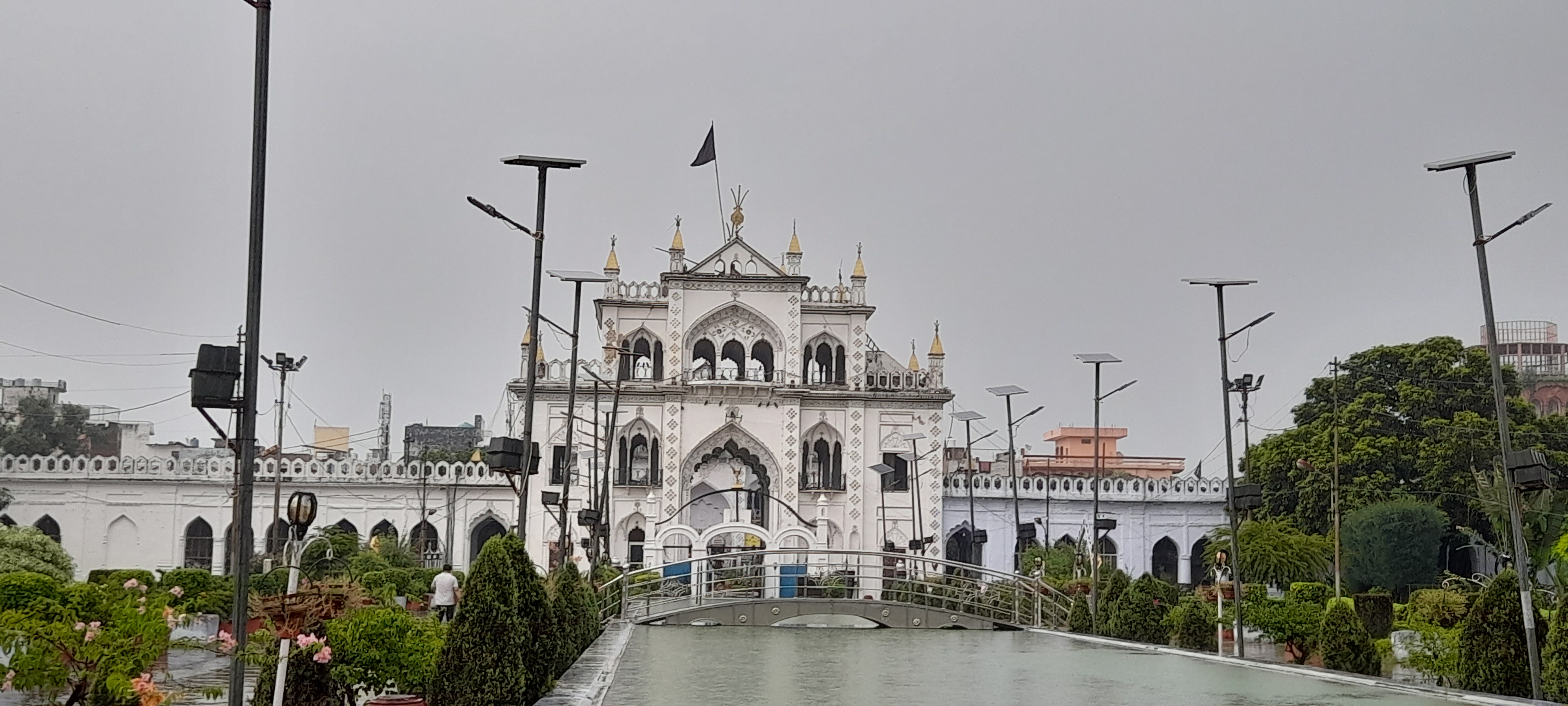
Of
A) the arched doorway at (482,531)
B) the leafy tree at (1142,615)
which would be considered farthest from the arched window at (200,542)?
the leafy tree at (1142,615)

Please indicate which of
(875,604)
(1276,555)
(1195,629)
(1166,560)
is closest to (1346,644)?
(1195,629)

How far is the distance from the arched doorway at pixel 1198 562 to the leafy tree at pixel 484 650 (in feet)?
138

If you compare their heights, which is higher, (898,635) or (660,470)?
(660,470)

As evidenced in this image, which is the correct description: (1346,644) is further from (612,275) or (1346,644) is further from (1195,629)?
(612,275)

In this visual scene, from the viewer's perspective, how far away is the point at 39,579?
54.8 ft

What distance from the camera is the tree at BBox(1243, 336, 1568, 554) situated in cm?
4481

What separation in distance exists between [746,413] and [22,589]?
30.7 m

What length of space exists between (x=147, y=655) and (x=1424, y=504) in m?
39.2

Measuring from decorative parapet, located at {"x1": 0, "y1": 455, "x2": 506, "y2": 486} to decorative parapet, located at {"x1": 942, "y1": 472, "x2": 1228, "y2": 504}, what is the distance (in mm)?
15762

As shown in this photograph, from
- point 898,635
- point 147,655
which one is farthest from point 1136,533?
point 147,655

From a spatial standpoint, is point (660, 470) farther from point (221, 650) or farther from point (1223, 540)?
point (221, 650)

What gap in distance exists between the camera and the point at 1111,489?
52312mm

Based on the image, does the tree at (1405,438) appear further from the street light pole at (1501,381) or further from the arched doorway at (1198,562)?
the street light pole at (1501,381)

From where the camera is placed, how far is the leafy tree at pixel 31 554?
27266 mm
